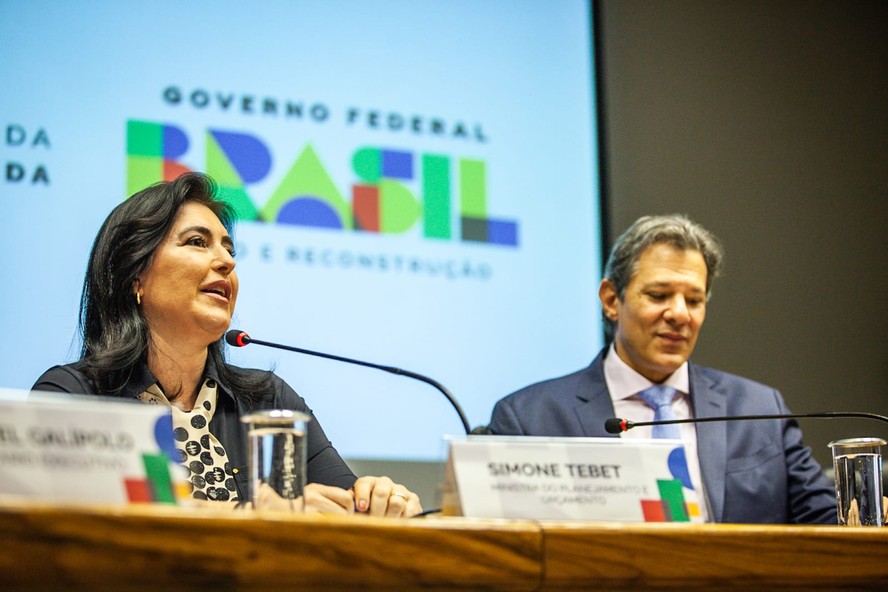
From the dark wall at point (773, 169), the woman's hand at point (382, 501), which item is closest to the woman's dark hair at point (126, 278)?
the woman's hand at point (382, 501)

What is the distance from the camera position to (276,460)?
1.33m

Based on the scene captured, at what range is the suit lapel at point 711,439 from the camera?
284 centimetres

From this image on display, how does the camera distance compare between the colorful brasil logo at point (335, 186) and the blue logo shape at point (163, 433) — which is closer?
the blue logo shape at point (163, 433)

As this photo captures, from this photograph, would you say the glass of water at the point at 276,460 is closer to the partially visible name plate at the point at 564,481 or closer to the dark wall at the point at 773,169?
the partially visible name plate at the point at 564,481

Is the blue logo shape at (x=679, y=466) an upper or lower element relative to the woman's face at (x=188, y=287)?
lower

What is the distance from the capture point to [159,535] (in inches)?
37.9

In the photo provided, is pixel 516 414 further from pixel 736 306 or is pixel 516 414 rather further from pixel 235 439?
pixel 736 306

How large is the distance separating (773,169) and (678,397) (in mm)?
1450

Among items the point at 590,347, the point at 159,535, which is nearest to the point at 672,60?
the point at 590,347

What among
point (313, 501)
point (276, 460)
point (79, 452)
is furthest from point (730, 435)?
point (79, 452)

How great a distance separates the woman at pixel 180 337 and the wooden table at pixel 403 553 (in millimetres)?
1025

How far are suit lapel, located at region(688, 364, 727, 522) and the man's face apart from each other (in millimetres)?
96

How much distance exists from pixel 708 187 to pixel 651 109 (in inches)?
14.3

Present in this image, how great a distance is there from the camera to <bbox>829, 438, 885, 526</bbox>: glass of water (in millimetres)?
1703
